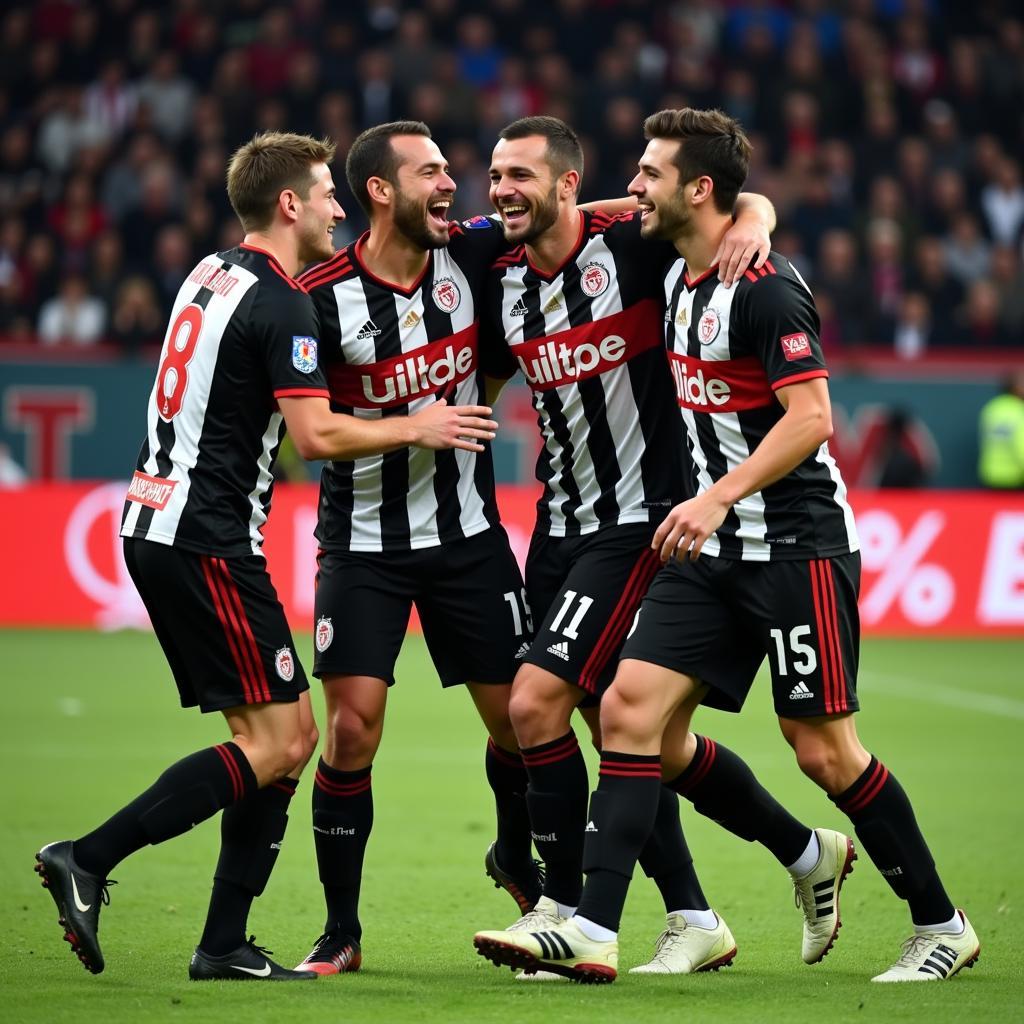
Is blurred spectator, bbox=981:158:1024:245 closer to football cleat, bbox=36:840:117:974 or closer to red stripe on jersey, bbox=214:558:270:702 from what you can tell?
red stripe on jersey, bbox=214:558:270:702

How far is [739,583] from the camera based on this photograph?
5.04 meters

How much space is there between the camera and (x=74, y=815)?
7.65 m

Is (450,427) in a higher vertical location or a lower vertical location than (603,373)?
lower

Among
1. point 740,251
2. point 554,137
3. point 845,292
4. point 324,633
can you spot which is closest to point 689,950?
point 324,633

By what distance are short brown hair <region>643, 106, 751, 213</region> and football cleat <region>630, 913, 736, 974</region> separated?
7.09ft

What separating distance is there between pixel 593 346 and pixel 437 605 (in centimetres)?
95

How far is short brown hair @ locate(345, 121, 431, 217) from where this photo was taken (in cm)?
550

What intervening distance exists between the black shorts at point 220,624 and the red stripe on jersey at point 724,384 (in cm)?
137

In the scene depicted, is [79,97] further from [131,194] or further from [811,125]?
[811,125]

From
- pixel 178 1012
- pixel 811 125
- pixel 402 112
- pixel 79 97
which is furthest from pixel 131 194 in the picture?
pixel 178 1012

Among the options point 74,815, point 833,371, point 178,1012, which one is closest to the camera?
point 178,1012

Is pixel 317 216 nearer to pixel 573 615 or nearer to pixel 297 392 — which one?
pixel 297 392

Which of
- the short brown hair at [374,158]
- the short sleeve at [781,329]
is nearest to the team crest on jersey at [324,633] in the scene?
the short brown hair at [374,158]

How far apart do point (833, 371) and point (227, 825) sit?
1340 centimetres
